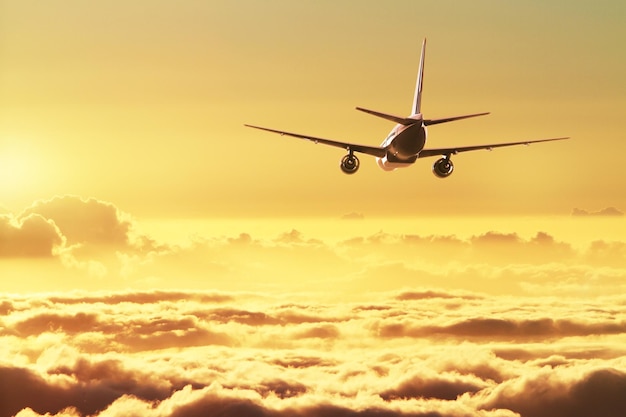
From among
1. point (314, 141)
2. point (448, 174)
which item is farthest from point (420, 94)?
point (314, 141)

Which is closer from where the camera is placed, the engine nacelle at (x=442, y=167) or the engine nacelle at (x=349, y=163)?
the engine nacelle at (x=349, y=163)

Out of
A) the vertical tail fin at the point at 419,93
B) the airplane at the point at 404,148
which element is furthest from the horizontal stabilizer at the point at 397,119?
the vertical tail fin at the point at 419,93

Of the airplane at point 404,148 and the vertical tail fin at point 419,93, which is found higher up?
the vertical tail fin at point 419,93

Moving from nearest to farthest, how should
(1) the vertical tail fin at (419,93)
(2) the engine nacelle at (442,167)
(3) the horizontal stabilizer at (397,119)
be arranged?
1. (3) the horizontal stabilizer at (397,119)
2. (2) the engine nacelle at (442,167)
3. (1) the vertical tail fin at (419,93)

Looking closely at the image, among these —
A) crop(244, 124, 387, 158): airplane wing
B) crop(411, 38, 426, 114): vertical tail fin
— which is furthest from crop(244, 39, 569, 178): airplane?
crop(411, 38, 426, 114): vertical tail fin

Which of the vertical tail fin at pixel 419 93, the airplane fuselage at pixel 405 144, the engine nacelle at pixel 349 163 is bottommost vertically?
the engine nacelle at pixel 349 163

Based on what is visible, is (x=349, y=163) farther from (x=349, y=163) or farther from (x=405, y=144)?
(x=405, y=144)

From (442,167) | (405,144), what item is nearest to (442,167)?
(442,167)

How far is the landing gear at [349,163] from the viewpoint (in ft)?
194

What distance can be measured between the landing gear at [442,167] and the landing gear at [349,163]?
→ 19.4 ft

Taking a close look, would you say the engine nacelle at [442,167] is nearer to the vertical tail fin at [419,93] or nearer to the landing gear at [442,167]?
the landing gear at [442,167]

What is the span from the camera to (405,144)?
2327 inches

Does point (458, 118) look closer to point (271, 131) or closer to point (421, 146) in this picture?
point (421, 146)

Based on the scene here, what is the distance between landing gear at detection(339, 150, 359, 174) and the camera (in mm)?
59156
